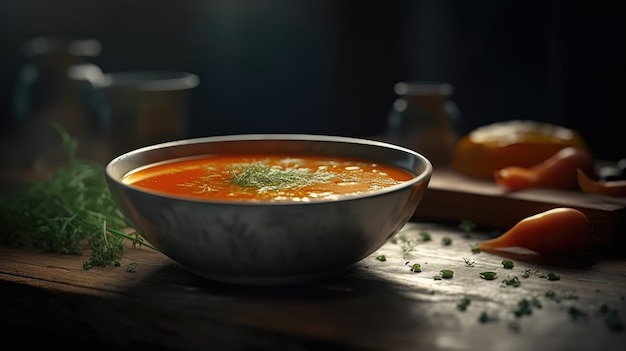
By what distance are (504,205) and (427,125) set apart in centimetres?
52

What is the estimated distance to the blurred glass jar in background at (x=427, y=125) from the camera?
2.21 metres

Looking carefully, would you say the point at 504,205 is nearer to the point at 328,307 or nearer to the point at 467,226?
the point at 467,226

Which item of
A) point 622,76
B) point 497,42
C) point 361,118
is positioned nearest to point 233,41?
point 361,118

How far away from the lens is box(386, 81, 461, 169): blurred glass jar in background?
2.21m

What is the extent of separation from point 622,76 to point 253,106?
133 cm

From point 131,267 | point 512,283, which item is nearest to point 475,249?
point 512,283

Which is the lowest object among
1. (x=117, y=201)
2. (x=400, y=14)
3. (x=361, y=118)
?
(x=361, y=118)

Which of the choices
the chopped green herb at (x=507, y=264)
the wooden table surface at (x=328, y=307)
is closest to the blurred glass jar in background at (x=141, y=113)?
the wooden table surface at (x=328, y=307)

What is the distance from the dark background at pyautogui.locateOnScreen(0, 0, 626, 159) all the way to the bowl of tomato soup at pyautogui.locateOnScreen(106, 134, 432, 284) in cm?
129

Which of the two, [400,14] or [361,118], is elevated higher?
[400,14]

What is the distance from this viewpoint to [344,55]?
2.96m

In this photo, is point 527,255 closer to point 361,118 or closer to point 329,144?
point 329,144

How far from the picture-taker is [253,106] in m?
3.09

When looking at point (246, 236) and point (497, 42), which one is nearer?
point (246, 236)
